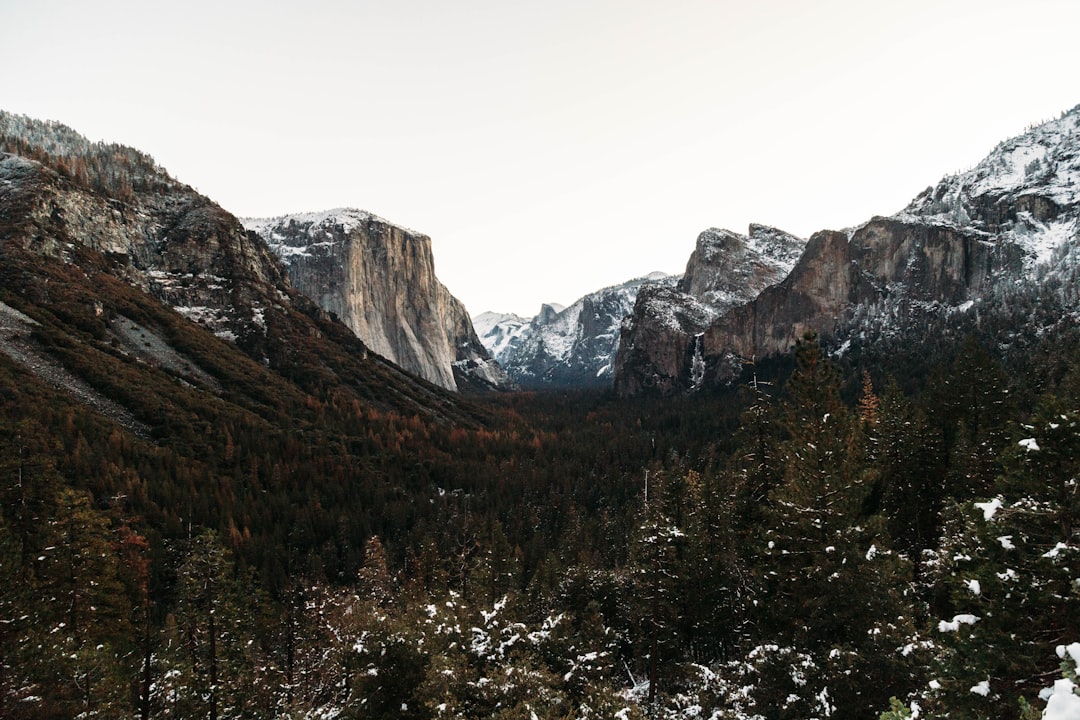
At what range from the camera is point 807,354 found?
73.8ft

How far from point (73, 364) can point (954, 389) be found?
138 m

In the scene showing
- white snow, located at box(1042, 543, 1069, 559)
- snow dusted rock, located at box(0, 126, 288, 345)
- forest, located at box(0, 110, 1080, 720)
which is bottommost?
forest, located at box(0, 110, 1080, 720)

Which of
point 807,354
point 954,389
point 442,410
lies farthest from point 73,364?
point 954,389

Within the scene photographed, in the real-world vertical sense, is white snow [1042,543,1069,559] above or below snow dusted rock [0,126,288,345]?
below

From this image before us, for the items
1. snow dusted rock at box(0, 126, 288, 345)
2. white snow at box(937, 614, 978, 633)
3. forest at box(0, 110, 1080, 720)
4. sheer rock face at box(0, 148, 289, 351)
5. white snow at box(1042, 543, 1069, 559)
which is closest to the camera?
white snow at box(1042, 543, 1069, 559)

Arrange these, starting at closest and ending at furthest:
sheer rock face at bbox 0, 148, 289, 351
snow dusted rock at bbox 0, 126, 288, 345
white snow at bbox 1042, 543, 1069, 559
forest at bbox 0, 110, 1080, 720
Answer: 1. white snow at bbox 1042, 543, 1069, 559
2. forest at bbox 0, 110, 1080, 720
3. sheer rock face at bbox 0, 148, 289, 351
4. snow dusted rock at bbox 0, 126, 288, 345

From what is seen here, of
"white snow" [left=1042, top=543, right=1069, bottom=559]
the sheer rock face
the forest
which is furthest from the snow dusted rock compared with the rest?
"white snow" [left=1042, top=543, right=1069, bottom=559]

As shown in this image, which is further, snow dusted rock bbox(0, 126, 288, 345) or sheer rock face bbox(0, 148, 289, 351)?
snow dusted rock bbox(0, 126, 288, 345)

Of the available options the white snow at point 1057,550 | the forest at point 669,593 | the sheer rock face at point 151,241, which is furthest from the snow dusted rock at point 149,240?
the white snow at point 1057,550

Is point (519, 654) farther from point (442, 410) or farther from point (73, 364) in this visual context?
point (442, 410)

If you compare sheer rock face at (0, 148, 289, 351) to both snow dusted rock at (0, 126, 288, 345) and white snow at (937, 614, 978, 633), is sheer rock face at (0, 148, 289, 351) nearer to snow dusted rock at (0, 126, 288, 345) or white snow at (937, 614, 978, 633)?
snow dusted rock at (0, 126, 288, 345)

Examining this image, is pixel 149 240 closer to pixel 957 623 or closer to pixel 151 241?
pixel 151 241

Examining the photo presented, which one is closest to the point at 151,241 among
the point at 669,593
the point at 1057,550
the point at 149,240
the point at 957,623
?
the point at 149,240

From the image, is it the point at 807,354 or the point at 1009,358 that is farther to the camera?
the point at 1009,358
